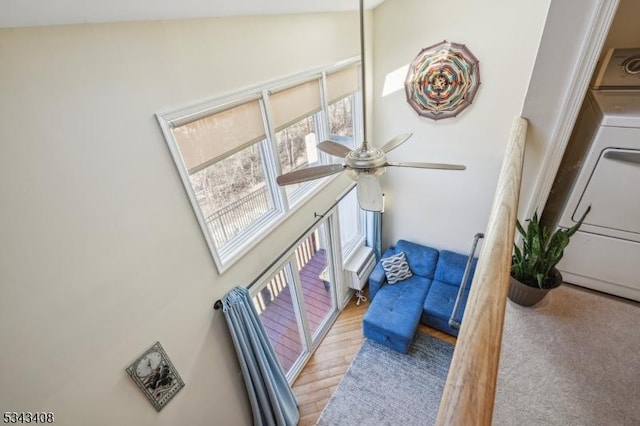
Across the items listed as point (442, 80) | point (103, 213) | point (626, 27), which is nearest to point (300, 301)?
point (103, 213)

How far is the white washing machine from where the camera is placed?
5.75ft

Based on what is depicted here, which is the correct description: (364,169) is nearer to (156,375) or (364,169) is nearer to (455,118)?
(156,375)

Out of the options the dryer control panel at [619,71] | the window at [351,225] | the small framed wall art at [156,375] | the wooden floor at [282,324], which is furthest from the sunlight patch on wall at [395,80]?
the small framed wall art at [156,375]

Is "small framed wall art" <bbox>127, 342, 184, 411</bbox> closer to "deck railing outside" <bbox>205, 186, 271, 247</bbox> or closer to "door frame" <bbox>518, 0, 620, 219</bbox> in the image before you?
"deck railing outside" <bbox>205, 186, 271, 247</bbox>

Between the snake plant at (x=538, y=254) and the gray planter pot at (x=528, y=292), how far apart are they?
0.03 meters

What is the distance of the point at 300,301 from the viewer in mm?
3852

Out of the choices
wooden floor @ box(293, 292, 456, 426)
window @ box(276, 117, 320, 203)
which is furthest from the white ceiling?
wooden floor @ box(293, 292, 456, 426)

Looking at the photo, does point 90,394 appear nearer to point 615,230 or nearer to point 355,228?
point 615,230

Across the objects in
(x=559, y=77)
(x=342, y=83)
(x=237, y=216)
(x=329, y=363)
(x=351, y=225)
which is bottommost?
(x=329, y=363)

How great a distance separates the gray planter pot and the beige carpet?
0.19 feet

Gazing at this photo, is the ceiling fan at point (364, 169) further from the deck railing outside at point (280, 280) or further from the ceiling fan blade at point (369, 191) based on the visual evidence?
the deck railing outside at point (280, 280)

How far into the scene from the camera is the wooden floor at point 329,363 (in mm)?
3801

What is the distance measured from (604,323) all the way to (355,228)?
11.5ft

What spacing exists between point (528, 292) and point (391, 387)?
2.62m
